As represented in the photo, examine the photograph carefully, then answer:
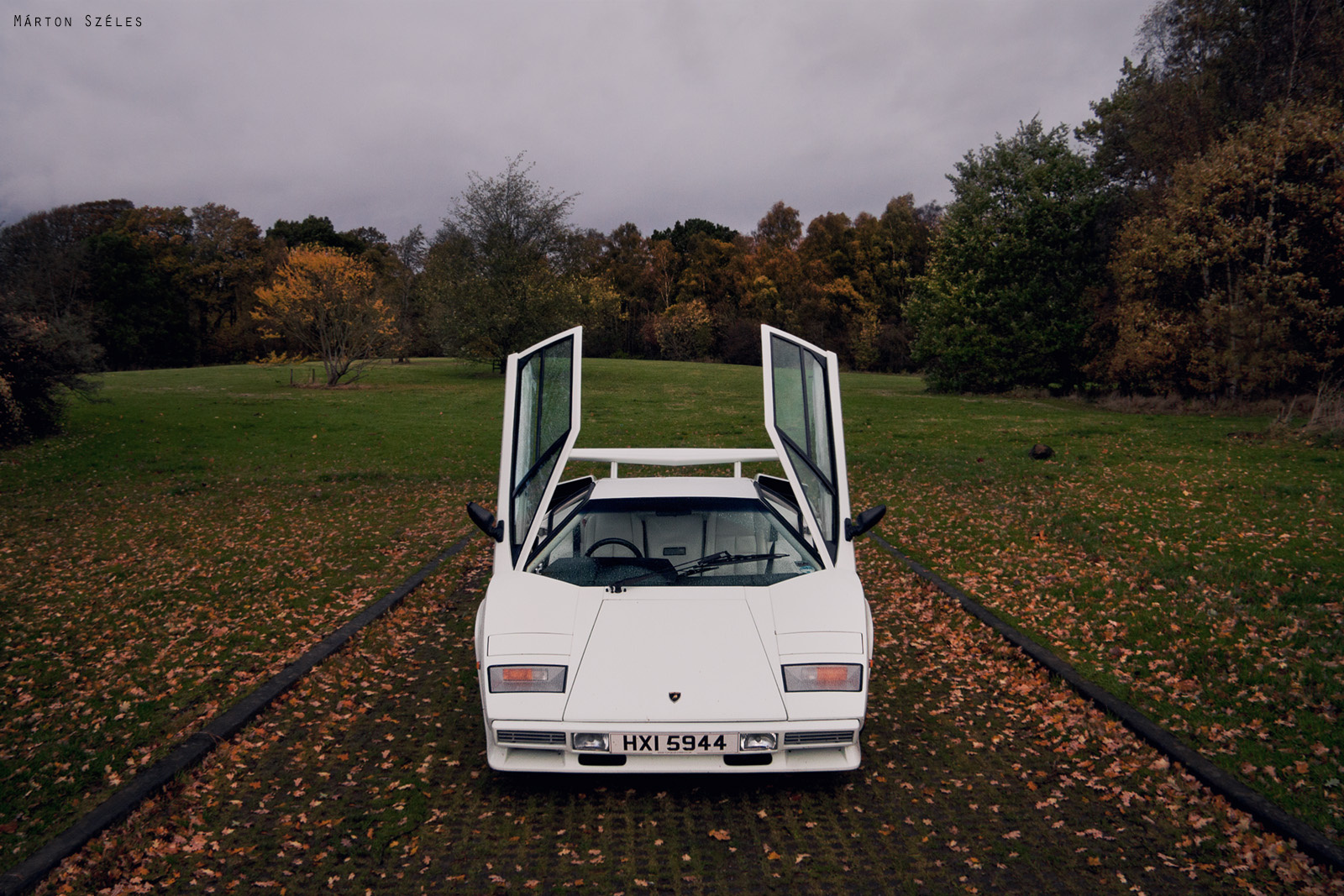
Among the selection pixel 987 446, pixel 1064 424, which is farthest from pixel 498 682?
pixel 1064 424

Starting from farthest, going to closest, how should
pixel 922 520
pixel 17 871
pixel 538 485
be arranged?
pixel 922 520 → pixel 538 485 → pixel 17 871

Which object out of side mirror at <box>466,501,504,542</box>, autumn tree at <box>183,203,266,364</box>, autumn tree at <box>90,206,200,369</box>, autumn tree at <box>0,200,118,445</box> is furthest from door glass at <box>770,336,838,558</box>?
autumn tree at <box>183,203,266,364</box>

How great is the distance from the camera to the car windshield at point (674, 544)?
14.7 feet

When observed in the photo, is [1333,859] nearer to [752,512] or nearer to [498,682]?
[752,512]

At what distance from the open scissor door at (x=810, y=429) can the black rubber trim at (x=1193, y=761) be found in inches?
83.3

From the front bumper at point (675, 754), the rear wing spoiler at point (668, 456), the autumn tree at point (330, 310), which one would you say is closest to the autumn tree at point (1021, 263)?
the autumn tree at point (330, 310)

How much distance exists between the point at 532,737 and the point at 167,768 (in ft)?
7.28

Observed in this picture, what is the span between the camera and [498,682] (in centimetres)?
370

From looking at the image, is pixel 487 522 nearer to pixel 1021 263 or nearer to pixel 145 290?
pixel 1021 263

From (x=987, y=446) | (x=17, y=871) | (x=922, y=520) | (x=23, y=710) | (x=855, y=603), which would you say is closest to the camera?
(x=17, y=871)

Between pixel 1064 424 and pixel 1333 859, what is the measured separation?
883 inches

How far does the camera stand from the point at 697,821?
3.71 metres

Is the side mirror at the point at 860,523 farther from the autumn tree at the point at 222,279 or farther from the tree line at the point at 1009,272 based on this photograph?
the autumn tree at the point at 222,279

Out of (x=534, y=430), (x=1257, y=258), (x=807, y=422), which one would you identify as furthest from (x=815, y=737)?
(x=1257, y=258)
